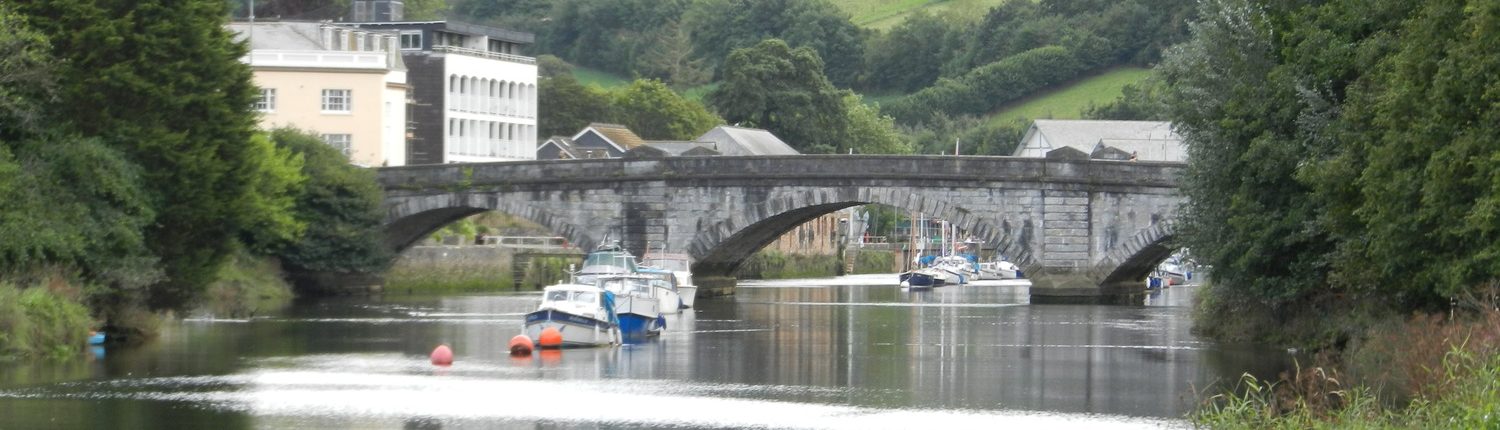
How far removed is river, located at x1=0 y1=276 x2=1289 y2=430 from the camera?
29.3 meters

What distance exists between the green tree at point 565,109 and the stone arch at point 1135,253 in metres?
57.5

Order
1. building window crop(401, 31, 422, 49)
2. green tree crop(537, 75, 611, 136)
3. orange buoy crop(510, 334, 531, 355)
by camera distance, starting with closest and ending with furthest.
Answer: orange buoy crop(510, 334, 531, 355)
building window crop(401, 31, 422, 49)
green tree crop(537, 75, 611, 136)

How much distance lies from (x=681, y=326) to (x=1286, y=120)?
59.9 feet

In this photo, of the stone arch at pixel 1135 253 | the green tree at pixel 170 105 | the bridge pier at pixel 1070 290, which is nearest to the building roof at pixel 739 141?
the stone arch at pixel 1135 253

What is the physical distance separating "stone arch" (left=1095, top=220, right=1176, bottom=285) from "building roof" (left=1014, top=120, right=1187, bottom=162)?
38.3 m

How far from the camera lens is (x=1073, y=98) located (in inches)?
5719

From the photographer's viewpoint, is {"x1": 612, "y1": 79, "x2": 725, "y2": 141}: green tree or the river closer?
the river

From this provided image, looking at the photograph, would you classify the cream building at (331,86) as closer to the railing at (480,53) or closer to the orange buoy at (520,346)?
the railing at (480,53)

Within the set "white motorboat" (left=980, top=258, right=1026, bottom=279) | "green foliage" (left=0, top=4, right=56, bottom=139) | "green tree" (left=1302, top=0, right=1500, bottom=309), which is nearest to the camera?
"green tree" (left=1302, top=0, right=1500, bottom=309)

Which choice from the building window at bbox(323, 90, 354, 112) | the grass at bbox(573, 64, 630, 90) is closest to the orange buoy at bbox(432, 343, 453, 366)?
the building window at bbox(323, 90, 354, 112)

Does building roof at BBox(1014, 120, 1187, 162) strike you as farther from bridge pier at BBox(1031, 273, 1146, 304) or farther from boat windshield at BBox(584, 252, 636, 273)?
boat windshield at BBox(584, 252, 636, 273)

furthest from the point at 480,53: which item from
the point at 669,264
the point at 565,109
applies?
the point at 669,264

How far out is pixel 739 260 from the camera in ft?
238

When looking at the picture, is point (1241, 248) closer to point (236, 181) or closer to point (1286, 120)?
point (1286, 120)
